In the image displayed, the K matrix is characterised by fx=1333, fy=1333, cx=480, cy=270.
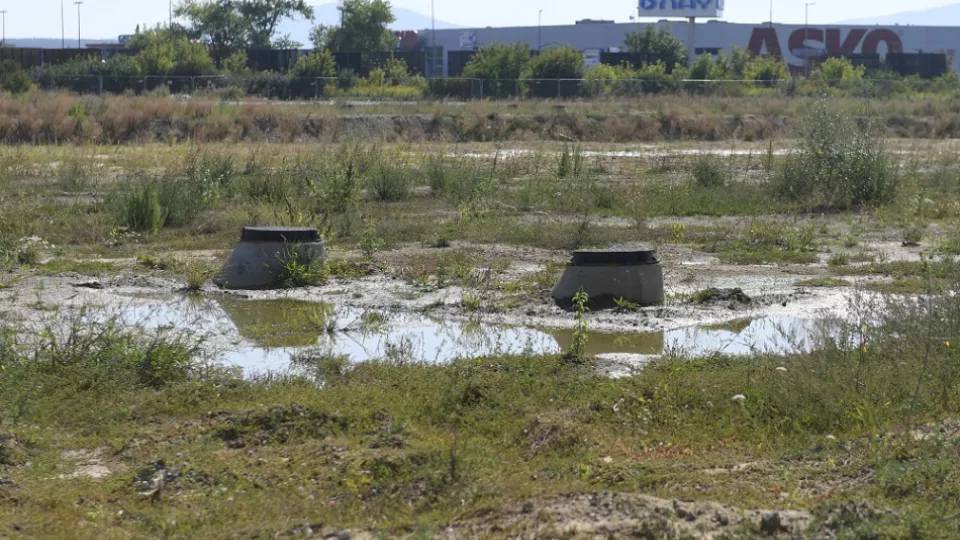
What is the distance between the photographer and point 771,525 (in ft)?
19.3

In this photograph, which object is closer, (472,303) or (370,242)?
(472,303)

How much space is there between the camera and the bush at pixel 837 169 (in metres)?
21.8

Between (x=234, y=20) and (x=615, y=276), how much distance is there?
103760 mm

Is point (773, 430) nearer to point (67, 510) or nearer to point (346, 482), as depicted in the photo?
point (346, 482)

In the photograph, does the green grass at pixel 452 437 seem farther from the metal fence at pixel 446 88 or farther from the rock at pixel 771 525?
the metal fence at pixel 446 88

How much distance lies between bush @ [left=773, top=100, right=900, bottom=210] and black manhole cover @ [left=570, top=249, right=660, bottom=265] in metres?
9.83

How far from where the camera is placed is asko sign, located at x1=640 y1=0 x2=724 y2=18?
106562 mm

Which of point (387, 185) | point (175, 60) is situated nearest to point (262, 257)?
point (387, 185)

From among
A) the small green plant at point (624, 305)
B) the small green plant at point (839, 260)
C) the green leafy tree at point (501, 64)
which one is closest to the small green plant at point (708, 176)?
the small green plant at point (839, 260)

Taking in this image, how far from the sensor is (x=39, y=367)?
923 cm

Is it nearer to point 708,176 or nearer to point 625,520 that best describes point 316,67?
point 708,176

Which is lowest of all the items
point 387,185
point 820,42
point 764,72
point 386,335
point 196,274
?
point 386,335

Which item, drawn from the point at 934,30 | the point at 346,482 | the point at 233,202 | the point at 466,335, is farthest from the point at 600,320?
the point at 934,30

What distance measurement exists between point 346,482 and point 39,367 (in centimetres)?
330
